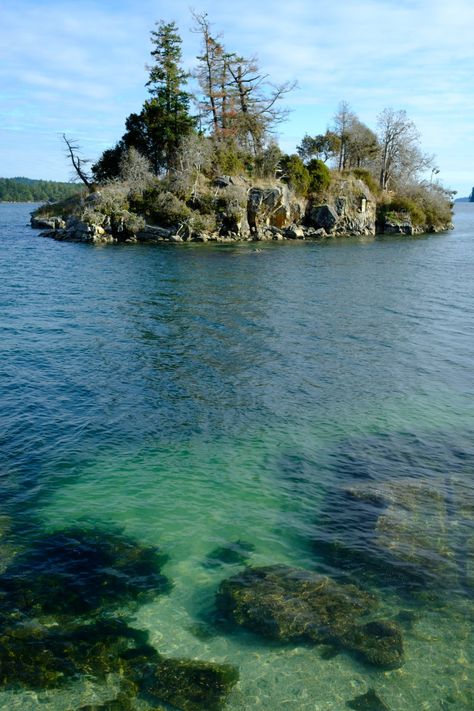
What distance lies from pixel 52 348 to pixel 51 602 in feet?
48.1

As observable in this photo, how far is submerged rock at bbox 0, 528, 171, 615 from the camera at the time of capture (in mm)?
9000

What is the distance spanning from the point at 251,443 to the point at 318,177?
66176 mm

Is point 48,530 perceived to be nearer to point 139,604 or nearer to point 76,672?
point 139,604

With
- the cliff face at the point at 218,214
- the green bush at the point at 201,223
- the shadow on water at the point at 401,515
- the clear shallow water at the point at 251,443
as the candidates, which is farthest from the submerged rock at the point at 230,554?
the green bush at the point at 201,223

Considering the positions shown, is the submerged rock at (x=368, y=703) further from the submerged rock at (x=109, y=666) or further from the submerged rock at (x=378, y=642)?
the submerged rock at (x=109, y=666)

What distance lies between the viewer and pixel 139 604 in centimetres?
903

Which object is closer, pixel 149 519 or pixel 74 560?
pixel 74 560

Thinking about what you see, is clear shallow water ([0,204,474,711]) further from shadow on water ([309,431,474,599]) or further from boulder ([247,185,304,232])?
boulder ([247,185,304,232])

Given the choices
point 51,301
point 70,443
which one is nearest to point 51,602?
point 70,443

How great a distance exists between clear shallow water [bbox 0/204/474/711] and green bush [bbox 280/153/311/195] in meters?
43.3

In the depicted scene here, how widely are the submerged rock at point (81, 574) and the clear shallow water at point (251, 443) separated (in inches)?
14.8

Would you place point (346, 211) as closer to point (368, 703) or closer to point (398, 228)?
point (398, 228)

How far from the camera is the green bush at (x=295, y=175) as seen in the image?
71.4 m

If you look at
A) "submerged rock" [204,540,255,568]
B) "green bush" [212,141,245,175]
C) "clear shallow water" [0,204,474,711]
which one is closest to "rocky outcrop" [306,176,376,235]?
"green bush" [212,141,245,175]
